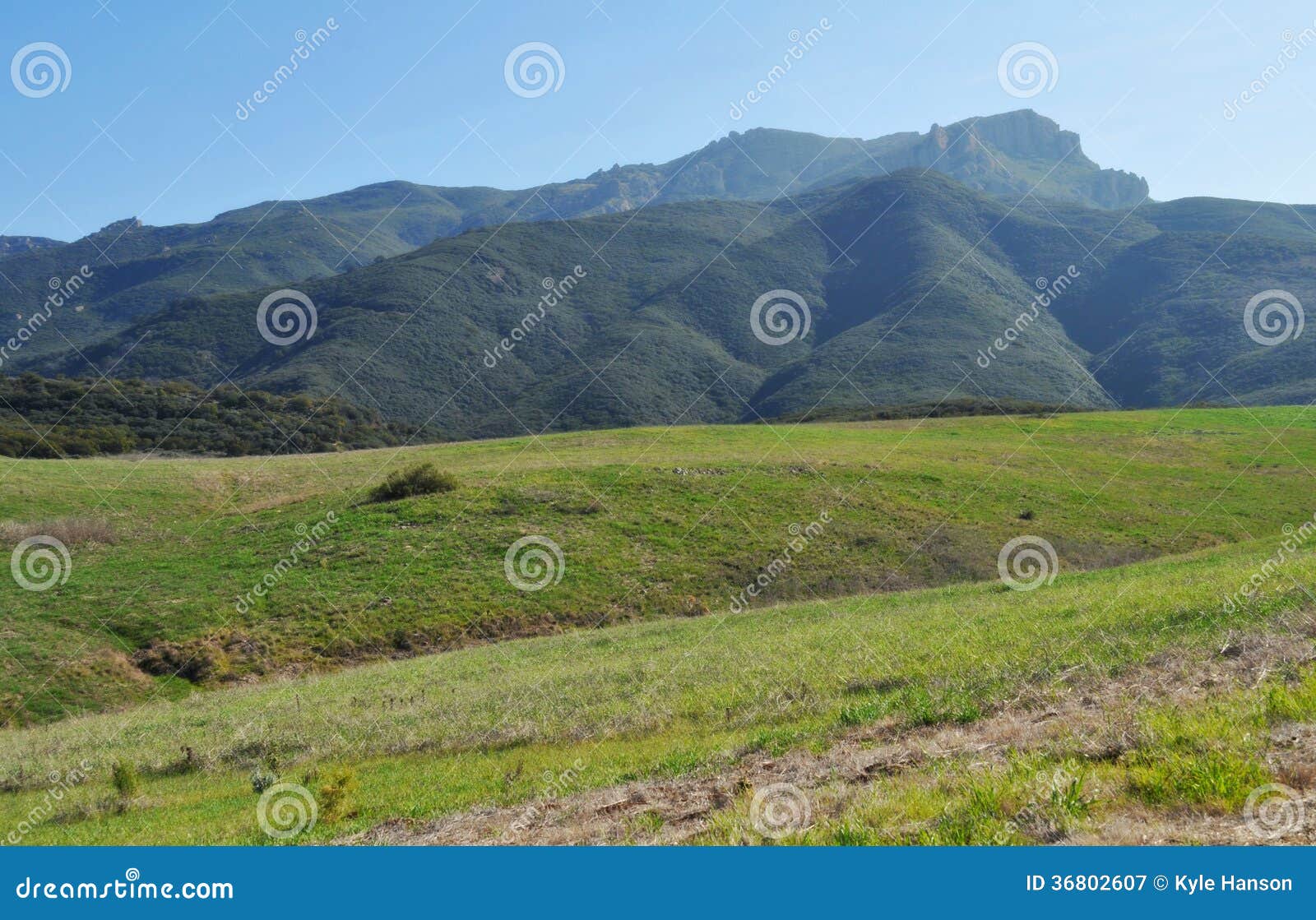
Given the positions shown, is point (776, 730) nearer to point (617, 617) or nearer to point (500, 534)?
point (617, 617)

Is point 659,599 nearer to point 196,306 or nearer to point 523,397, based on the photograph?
point 523,397

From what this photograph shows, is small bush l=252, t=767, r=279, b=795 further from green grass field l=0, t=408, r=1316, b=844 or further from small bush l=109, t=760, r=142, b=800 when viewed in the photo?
small bush l=109, t=760, r=142, b=800

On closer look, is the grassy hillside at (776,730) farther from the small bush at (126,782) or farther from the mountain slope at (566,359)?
the mountain slope at (566,359)

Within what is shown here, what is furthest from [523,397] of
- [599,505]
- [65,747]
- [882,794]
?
[882,794]

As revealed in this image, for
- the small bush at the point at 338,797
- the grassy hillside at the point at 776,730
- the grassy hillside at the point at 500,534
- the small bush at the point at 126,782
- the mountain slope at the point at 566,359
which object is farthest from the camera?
the mountain slope at the point at 566,359

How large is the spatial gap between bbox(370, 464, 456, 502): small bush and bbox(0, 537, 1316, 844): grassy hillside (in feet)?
73.7

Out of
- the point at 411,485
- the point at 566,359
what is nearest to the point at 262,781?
the point at 411,485

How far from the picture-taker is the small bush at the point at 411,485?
43.8m

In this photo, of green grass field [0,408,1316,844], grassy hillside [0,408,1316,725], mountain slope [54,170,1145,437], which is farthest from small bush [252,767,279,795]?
mountain slope [54,170,1145,437]

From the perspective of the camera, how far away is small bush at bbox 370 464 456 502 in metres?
43.8

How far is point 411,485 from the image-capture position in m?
43.8

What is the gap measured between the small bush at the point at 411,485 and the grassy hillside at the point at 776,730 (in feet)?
73.7

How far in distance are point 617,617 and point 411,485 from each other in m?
16.8

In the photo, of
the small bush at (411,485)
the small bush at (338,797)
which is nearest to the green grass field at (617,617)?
the small bush at (338,797)
